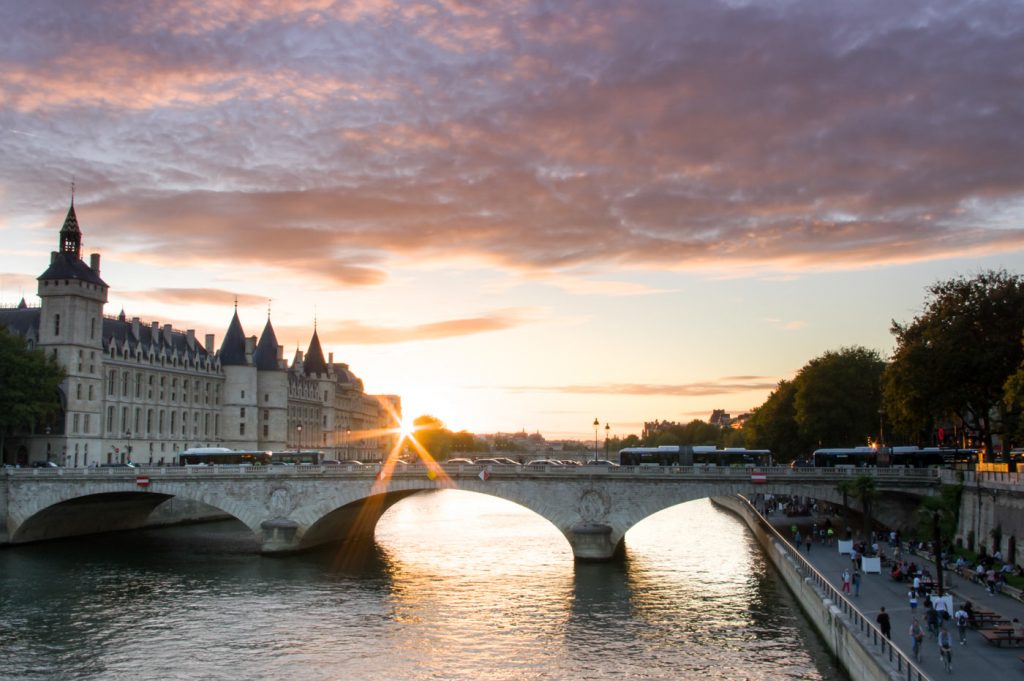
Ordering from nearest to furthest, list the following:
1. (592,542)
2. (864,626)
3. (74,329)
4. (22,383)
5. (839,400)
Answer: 1. (864,626)
2. (592,542)
3. (22,383)
4. (74,329)
5. (839,400)

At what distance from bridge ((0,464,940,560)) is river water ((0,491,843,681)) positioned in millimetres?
2387

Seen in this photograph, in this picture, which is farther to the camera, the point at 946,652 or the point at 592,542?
the point at 592,542

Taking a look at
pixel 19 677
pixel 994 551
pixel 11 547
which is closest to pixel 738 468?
pixel 994 551

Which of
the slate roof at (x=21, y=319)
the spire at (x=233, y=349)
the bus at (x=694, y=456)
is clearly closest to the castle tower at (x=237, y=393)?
the spire at (x=233, y=349)

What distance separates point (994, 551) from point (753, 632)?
13998mm

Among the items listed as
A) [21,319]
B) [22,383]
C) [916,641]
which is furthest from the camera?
[21,319]

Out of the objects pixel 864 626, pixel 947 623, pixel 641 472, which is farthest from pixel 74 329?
pixel 947 623

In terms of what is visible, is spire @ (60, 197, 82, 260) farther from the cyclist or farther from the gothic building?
the cyclist

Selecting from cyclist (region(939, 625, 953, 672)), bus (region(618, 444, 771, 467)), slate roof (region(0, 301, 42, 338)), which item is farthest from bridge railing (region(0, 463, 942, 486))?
slate roof (region(0, 301, 42, 338))

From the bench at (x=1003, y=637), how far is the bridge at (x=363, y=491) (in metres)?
25.5

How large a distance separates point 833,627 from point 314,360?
131292 mm

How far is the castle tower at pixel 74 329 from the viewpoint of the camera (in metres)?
94.9

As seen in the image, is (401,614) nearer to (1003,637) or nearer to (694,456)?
(1003,637)

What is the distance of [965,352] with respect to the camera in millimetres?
65312
